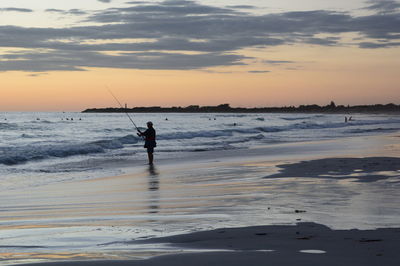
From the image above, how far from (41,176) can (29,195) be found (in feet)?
13.9

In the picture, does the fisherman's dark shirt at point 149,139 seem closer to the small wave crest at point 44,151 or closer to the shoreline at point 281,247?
the small wave crest at point 44,151

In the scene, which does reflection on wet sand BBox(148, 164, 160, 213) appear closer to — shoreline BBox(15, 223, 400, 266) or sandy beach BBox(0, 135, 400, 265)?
sandy beach BBox(0, 135, 400, 265)

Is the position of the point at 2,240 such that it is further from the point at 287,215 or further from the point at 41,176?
the point at 41,176

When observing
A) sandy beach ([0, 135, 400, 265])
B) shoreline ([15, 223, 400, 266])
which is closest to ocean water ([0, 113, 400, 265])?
sandy beach ([0, 135, 400, 265])

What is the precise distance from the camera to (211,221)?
23.3 feet

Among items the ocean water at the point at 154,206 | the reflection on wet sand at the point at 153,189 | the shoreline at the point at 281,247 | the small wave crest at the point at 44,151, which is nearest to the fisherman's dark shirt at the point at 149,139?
the reflection on wet sand at the point at 153,189

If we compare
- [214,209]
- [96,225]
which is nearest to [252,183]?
[214,209]

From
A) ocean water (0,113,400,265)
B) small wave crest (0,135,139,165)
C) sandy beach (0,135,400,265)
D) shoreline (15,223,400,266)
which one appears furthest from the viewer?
small wave crest (0,135,139,165)

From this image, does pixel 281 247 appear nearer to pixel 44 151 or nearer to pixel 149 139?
pixel 149 139

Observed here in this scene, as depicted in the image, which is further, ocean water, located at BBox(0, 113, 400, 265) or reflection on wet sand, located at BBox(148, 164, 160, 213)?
reflection on wet sand, located at BBox(148, 164, 160, 213)

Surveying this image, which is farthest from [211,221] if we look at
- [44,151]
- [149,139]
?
[44,151]

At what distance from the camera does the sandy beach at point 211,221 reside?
5.11 meters

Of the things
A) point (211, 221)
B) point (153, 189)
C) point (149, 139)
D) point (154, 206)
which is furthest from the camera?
point (149, 139)

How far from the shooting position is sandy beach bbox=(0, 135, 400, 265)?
16.8 ft
